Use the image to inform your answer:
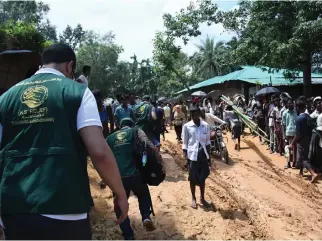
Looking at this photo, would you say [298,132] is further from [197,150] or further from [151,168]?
[151,168]

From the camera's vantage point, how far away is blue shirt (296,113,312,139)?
8.41 m

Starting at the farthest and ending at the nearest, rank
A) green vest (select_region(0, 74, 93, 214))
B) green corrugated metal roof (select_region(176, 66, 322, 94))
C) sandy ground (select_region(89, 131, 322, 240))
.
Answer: green corrugated metal roof (select_region(176, 66, 322, 94)), sandy ground (select_region(89, 131, 322, 240)), green vest (select_region(0, 74, 93, 214))

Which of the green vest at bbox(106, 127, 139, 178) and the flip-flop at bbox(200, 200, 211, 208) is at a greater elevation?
the green vest at bbox(106, 127, 139, 178)

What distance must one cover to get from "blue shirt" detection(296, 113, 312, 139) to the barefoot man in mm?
3151

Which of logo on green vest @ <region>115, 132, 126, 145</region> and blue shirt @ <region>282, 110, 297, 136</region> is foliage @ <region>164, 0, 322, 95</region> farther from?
logo on green vest @ <region>115, 132, 126, 145</region>

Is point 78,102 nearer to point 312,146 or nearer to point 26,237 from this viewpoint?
point 26,237

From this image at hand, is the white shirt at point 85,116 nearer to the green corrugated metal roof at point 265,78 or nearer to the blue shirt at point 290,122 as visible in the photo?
the blue shirt at point 290,122

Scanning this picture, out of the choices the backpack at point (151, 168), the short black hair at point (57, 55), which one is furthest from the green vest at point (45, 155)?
the backpack at point (151, 168)

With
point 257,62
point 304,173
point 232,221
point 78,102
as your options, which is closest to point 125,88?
point 257,62

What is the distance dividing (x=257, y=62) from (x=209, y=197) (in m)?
11.0

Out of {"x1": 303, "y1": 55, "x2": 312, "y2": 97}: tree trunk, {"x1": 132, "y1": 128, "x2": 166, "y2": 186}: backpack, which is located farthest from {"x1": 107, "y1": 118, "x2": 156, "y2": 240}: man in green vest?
{"x1": 303, "y1": 55, "x2": 312, "y2": 97}: tree trunk

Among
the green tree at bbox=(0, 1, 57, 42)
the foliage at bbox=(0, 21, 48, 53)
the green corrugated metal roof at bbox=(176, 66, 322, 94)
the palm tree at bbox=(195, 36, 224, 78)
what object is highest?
the green tree at bbox=(0, 1, 57, 42)

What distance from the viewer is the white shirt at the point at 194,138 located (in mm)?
6238

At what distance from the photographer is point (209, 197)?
7016 mm
